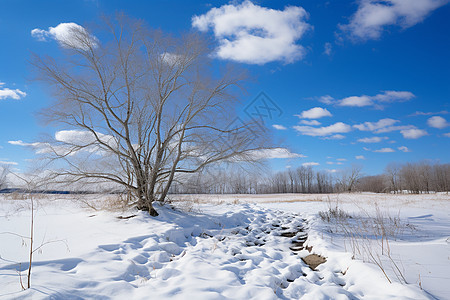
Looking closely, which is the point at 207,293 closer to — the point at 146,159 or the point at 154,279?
the point at 154,279

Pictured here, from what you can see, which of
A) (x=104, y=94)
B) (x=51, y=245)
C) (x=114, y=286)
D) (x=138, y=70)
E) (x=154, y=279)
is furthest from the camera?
(x=138, y=70)

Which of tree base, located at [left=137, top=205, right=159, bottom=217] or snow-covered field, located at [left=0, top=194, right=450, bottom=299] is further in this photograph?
tree base, located at [left=137, top=205, right=159, bottom=217]

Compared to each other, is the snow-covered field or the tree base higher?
the tree base

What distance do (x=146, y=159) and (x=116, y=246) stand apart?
4.57 m

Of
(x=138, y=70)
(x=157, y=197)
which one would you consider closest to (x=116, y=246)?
(x=157, y=197)

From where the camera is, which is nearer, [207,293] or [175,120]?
[207,293]

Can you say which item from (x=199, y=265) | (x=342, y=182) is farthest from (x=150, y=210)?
(x=342, y=182)

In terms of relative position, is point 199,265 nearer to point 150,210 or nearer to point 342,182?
point 150,210

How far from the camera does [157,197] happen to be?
373 inches

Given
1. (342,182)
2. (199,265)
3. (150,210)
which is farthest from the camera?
(342,182)

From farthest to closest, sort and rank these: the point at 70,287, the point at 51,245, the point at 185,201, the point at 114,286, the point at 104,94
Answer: the point at 185,201 < the point at 104,94 < the point at 51,245 < the point at 114,286 < the point at 70,287

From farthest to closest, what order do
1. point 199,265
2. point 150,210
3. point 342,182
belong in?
point 342,182, point 150,210, point 199,265

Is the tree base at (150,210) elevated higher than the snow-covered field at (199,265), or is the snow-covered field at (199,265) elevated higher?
the tree base at (150,210)

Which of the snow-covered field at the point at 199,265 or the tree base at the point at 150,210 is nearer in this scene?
the snow-covered field at the point at 199,265
